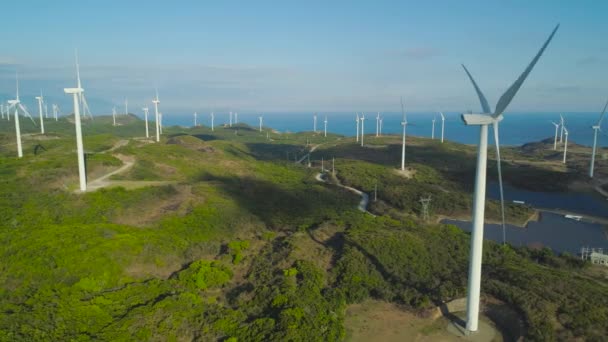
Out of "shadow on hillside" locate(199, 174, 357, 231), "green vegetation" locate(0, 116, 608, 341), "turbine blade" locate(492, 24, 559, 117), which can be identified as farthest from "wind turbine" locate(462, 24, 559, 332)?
"shadow on hillside" locate(199, 174, 357, 231)

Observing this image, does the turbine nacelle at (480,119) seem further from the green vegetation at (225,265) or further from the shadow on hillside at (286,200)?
the shadow on hillside at (286,200)

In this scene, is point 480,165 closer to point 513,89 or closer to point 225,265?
point 513,89

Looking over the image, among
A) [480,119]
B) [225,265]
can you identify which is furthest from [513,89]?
[225,265]

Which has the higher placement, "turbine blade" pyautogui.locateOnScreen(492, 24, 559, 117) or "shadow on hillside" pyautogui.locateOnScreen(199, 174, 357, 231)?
"turbine blade" pyautogui.locateOnScreen(492, 24, 559, 117)

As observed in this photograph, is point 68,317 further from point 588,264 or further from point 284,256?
point 588,264

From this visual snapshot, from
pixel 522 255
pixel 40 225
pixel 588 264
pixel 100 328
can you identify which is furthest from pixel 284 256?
pixel 588 264

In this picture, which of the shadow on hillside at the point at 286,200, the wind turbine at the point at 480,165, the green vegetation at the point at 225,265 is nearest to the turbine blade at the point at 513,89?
the wind turbine at the point at 480,165

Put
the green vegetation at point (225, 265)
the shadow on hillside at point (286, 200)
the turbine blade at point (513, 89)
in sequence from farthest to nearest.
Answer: the shadow on hillside at point (286, 200)
the green vegetation at point (225, 265)
the turbine blade at point (513, 89)

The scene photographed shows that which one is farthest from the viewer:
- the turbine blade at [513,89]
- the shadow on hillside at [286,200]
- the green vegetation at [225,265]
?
the shadow on hillside at [286,200]

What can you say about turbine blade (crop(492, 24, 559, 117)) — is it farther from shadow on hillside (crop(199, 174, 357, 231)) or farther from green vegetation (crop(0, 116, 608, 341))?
shadow on hillside (crop(199, 174, 357, 231))

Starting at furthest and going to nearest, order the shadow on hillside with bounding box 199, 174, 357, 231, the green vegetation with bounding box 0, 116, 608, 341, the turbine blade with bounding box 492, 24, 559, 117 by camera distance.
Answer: the shadow on hillside with bounding box 199, 174, 357, 231 < the green vegetation with bounding box 0, 116, 608, 341 < the turbine blade with bounding box 492, 24, 559, 117
